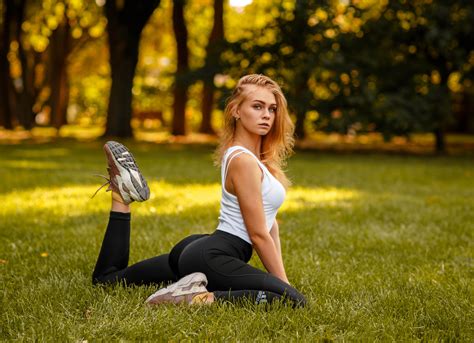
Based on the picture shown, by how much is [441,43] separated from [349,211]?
9.78 metres

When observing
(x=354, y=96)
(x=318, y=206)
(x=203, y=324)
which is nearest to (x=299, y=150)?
(x=354, y=96)

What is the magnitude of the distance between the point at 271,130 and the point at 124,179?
992 millimetres

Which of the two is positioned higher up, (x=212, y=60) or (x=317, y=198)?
(x=212, y=60)

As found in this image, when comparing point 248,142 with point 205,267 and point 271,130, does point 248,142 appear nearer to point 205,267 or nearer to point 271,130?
point 271,130

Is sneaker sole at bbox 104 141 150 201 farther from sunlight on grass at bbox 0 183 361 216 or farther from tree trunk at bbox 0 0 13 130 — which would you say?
tree trunk at bbox 0 0 13 130

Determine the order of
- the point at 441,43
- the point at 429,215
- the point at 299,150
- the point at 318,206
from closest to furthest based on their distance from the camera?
the point at 429,215 → the point at 318,206 → the point at 441,43 → the point at 299,150

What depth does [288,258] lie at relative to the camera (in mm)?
5383

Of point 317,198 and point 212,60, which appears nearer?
point 317,198

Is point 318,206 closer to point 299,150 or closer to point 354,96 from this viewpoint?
point 354,96

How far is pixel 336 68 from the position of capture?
17.0 metres

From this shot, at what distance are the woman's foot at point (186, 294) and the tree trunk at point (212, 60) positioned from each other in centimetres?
1521

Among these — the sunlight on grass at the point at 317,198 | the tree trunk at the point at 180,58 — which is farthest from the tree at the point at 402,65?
the tree trunk at the point at 180,58

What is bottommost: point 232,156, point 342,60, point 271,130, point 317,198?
point 317,198

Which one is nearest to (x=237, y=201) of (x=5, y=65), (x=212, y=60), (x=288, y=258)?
(x=288, y=258)
